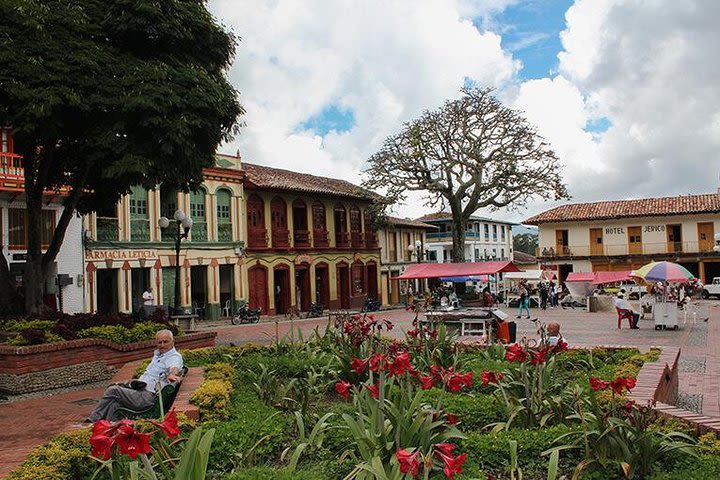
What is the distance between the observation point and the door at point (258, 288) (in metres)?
Result: 31.2

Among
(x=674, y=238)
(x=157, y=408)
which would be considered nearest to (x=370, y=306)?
(x=674, y=238)

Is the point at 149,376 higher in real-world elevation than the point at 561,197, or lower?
lower

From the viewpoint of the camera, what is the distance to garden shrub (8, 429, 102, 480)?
4.32m

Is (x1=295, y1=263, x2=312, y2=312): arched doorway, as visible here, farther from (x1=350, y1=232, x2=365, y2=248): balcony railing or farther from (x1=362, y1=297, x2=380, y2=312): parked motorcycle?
(x1=350, y1=232, x2=365, y2=248): balcony railing

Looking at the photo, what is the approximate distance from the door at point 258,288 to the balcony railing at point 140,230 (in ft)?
20.2

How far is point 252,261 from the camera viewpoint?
103 feet

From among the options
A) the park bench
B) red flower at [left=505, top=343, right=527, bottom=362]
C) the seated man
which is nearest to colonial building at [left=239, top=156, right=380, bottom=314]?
the seated man

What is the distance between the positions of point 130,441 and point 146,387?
150 inches

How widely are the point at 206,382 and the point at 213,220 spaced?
22707mm

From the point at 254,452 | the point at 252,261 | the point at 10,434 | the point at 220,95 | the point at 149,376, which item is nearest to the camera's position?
the point at 254,452

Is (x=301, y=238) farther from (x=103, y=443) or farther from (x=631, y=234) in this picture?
(x=103, y=443)

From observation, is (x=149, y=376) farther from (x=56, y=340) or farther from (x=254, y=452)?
(x=56, y=340)

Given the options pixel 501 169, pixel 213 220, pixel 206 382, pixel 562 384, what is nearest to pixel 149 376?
pixel 206 382

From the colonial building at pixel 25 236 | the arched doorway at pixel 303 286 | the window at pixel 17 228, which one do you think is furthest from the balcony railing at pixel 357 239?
the window at pixel 17 228
